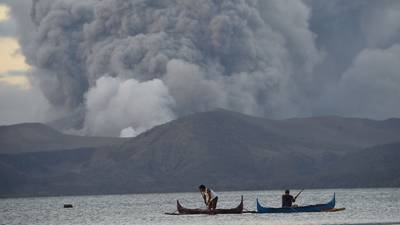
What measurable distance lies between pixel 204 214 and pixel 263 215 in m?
7.34

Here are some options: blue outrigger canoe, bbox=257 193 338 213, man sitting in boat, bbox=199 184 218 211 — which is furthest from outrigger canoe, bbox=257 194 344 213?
man sitting in boat, bbox=199 184 218 211

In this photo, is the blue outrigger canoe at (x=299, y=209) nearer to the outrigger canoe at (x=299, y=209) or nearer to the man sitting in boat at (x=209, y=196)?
the outrigger canoe at (x=299, y=209)

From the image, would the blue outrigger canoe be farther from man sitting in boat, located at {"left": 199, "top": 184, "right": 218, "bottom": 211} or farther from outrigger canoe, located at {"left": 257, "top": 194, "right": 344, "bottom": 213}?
man sitting in boat, located at {"left": 199, "top": 184, "right": 218, "bottom": 211}

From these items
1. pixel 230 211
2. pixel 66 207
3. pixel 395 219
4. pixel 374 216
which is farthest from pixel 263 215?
pixel 66 207

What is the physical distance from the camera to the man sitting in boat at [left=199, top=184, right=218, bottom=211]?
120 meters

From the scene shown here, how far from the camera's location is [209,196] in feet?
402

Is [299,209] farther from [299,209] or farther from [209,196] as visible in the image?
[209,196]

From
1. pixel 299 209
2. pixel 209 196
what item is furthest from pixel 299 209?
pixel 209 196

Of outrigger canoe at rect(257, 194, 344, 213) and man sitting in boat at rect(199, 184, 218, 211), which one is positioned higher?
man sitting in boat at rect(199, 184, 218, 211)

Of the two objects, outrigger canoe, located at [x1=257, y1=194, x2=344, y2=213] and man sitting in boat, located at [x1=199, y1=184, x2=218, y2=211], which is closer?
man sitting in boat, located at [x1=199, y1=184, x2=218, y2=211]

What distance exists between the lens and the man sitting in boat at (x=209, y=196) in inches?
4742

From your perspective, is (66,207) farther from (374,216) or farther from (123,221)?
(374,216)

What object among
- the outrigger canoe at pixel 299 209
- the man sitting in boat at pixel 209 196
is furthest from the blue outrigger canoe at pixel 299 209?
the man sitting in boat at pixel 209 196

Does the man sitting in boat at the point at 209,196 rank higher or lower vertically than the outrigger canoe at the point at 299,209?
higher
